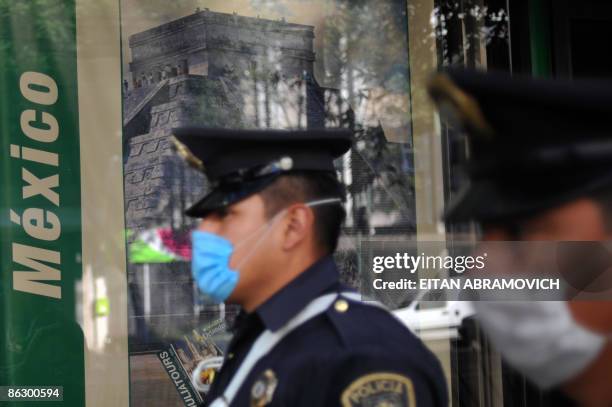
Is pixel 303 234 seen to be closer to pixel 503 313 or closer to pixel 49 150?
pixel 503 313

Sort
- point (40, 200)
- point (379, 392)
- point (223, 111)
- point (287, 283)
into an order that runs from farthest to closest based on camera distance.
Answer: point (223, 111) → point (40, 200) → point (287, 283) → point (379, 392)

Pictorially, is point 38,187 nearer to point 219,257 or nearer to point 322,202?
point 219,257

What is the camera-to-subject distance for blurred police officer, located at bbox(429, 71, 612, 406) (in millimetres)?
1193

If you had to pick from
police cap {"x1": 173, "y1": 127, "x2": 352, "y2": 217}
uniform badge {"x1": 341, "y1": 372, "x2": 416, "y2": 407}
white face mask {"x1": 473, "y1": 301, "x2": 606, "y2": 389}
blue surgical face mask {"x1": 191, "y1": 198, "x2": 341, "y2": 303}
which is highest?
police cap {"x1": 173, "y1": 127, "x2": 352, "y2": 217}

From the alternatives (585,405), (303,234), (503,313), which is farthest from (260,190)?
(585,405)

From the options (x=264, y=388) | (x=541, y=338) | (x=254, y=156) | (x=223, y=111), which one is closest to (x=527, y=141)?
(x=541, y=338)

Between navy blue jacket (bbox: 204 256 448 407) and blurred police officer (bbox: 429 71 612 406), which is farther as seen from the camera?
navy blue jacket (bbox: 204 256 448 407)

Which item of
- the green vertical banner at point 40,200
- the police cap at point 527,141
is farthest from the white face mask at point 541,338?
the green vertical banner at point 40,200

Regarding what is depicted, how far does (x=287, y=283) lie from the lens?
2166mm

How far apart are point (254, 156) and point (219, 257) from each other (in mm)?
316

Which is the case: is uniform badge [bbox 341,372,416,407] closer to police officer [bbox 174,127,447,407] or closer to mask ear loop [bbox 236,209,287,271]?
police officer [bbox 174,127,447,407]

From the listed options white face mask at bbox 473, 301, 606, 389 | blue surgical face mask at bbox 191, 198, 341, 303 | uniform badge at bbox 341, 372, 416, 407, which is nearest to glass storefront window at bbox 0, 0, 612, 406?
blue surgical face mask at bbox 191, 198, 341, 303

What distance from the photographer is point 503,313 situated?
53.7 inches

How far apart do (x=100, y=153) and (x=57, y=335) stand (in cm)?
95
